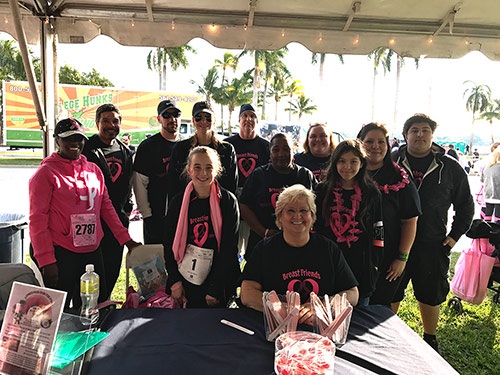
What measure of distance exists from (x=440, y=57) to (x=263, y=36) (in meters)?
1.90

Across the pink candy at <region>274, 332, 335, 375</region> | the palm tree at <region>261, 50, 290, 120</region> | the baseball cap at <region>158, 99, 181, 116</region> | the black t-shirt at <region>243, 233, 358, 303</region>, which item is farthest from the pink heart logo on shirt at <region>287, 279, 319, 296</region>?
the palm tree at <region>261, 50, 290, 120</region>

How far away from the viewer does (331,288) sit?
1.87 metres

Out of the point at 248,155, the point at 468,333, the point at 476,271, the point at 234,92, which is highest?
the point at 234,92

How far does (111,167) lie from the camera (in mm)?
2904

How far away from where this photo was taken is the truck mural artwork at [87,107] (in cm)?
1542

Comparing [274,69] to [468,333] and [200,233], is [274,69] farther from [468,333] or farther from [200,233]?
[200,233]

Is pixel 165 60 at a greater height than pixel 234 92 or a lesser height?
greater

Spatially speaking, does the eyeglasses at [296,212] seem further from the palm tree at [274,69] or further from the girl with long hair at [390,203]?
the palm tree at [274,69]

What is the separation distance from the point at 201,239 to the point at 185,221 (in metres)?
0.15

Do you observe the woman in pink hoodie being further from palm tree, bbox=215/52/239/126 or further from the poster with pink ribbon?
palm tree, bbox=215/52/239/126

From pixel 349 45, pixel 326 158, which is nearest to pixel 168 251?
pixel 326 158

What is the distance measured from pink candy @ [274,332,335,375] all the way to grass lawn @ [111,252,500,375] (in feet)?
6.75

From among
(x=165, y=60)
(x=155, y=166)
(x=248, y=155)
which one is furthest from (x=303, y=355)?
(x=165, y=60)

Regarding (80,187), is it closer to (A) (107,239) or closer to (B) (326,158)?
(A) (107,239)
